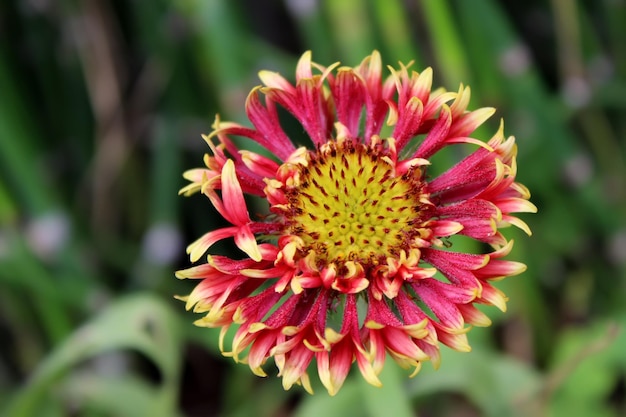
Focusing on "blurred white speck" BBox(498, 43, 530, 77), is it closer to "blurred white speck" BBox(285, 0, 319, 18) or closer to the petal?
"blurred white speck" BBox(285, 0, 319, 18)

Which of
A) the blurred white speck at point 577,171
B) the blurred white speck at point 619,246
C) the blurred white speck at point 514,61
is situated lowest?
the blurred white speck at point 619,246

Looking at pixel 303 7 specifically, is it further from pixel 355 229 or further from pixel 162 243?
pixel 355 229

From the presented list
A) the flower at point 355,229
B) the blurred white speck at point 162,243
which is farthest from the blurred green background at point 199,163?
the flower at point 355,229

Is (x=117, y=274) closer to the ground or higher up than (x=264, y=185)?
closer to the ground

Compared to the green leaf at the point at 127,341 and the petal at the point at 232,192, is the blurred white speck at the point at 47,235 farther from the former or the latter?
the petal at the point at 232,192

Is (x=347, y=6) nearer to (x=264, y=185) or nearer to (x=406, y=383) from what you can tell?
(x=264, y=185)

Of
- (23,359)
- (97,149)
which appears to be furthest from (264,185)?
(23,359)
